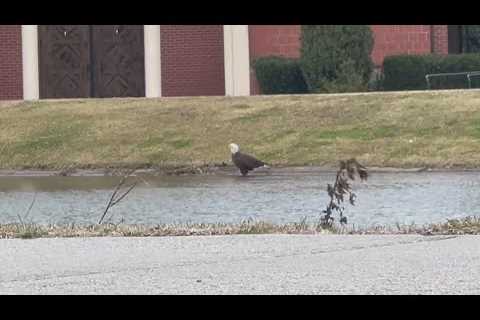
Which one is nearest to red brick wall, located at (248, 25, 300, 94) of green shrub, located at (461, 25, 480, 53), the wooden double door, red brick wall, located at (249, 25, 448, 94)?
red brick wall, located at (249, 25, 448, 94)

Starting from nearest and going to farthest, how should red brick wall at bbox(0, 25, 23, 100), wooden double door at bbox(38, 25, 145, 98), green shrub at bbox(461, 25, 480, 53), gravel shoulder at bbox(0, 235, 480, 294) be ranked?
gravel shoulder at bbox(0, 235, 480, 294) → red brick wall at bbox(0, 25, 23, 100) → wooden double door at bbox(38, 25, 145, 98) → green shrub at bbox(461, 25, 480, 53)

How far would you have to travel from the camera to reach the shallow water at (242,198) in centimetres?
973

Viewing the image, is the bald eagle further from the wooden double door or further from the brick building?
the wooden double door

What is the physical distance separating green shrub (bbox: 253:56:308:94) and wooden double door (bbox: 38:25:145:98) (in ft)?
10.4

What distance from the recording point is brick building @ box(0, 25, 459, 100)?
79.9 ft

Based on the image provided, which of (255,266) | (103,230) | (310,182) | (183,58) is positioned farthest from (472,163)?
(183,58)

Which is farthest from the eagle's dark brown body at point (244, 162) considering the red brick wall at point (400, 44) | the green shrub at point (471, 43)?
the green shrub at point (471, 43)

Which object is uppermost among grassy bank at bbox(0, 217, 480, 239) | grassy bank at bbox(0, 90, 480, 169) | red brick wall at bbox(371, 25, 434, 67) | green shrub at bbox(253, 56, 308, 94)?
red brick wall at bbox(371, 25, 434, 67)

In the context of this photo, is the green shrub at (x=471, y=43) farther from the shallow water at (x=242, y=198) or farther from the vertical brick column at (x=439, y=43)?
the shallow water at (x=242, y=198)

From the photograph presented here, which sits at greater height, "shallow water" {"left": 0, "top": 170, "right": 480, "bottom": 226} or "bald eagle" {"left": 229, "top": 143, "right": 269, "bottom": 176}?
"bald eagle" {"left": 229, "top": 143, "right": 269, "bottom": 176}

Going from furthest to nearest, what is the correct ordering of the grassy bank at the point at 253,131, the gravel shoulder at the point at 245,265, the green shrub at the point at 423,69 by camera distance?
the green shrub at the point at 423,69, the grassy bank at the point at 253,131, the gravel shoulder at the point at 245,265

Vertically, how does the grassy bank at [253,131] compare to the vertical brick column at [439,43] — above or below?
below

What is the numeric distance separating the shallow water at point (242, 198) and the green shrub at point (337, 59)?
779 cm

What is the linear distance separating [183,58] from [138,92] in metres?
1.41
